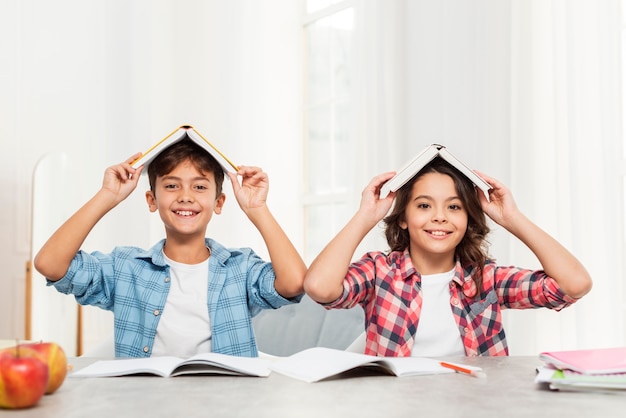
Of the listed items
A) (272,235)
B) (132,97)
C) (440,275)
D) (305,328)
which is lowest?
(305,328)

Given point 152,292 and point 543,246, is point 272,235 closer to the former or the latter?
point 152,292

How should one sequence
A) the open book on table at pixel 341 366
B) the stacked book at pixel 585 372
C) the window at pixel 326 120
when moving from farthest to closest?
1. the window at pixel 326 120
2. the open book on table at pixel 341 366
3. the stacked book at pixel 585 372

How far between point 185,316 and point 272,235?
29 cm

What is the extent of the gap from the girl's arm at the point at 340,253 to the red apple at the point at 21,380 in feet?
2.76

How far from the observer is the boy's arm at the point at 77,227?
1.77 metres

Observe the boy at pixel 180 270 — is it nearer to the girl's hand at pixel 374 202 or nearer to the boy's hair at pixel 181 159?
the boy's hair at pixel 181 159

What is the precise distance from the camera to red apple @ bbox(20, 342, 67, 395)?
999 mm

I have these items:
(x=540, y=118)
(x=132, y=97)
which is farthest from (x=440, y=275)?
(x=132, y=97)

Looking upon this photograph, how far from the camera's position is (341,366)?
1.16m

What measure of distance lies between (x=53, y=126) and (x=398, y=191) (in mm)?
3243

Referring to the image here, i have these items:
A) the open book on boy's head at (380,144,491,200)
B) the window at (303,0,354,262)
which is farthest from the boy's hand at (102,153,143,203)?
the window at (303,0,354,262)

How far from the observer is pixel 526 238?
1799 millimetres

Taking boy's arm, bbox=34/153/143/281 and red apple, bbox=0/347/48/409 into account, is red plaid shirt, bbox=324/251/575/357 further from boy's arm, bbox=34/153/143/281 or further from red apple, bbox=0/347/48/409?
red apple, bbox=0/347/48/409

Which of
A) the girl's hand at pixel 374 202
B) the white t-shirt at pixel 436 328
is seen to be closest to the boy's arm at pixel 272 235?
the girl's hand at pixel 374 202
